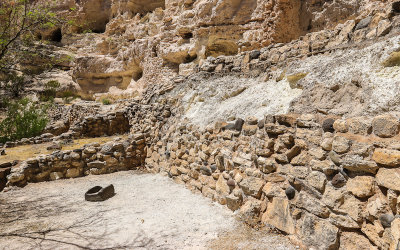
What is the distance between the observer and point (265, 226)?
272cm

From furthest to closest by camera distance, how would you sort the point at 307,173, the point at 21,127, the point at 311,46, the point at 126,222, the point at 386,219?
the point at 21,127 → the point at 311,46 → the point at 126,222 → the point at 307,173 → the point at 386,219

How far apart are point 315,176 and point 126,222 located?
2.35 metres

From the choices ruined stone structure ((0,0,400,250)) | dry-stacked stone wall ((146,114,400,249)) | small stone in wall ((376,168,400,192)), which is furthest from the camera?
ruined stone structure ((0,0,400,250))

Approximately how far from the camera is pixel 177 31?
1191 centimetres

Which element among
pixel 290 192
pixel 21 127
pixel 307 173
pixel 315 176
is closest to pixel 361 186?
pixel 315 176

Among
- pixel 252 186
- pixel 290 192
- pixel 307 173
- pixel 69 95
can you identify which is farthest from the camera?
pixel 69 95

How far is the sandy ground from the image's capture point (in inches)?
104

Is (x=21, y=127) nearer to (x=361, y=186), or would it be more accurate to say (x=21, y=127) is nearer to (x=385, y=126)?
(x=361, y=186)

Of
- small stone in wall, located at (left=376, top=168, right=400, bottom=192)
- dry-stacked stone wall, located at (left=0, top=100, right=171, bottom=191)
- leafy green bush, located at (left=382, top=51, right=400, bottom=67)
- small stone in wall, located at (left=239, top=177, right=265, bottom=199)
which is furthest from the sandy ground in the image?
leafy green bush, located at (left=382, top=51, right=400, bottom=67)

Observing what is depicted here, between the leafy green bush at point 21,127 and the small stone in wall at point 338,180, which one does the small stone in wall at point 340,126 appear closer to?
the small stone in wall at point 338,180

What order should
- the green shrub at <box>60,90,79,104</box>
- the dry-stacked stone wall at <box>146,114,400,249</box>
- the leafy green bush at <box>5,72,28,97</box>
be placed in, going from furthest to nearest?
A: the green shrub at <box>60,90,79,104</box> → the leafy green bush at <box>5,72,28,97</box> → the dry-stacked stone wall at <box>146,114,400,249</box>

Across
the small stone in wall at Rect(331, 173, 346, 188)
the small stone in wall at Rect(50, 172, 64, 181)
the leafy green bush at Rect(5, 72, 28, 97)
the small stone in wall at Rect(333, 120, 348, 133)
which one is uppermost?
the leafy green bush at Rect(5, 72, 28, 97)

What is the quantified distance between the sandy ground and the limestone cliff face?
10.5 ft

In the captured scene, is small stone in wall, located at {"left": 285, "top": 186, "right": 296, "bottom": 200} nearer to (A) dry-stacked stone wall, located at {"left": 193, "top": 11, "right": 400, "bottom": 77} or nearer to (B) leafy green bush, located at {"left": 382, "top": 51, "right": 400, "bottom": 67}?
(B) leafy green bush, located at {"left": 382, "top": 51, "right": 400, "bottom": 67}
